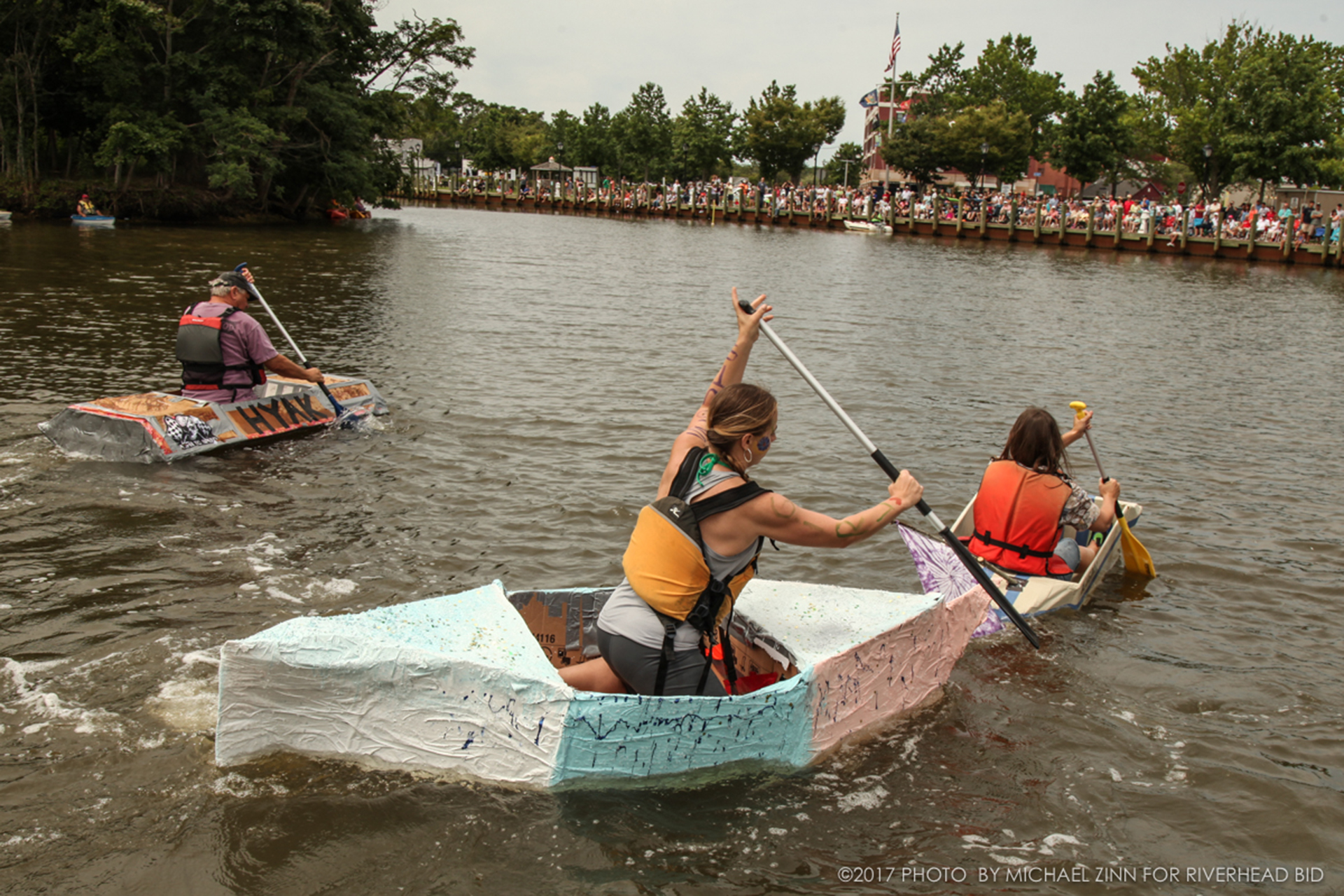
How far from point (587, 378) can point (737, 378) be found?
29.3ft

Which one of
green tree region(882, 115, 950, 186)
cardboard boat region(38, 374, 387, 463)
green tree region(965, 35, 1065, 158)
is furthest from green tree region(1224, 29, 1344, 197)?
cardboard boat region(38, 374, 387, 463)

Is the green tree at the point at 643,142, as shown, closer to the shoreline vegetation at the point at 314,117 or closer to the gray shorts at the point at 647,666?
the shoreline vegetation at the point at 314,117

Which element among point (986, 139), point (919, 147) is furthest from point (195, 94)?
point (986, 139)

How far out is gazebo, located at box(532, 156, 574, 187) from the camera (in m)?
96.7

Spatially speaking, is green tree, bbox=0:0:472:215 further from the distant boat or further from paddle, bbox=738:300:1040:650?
paddle, bbox=738:300:1040:650

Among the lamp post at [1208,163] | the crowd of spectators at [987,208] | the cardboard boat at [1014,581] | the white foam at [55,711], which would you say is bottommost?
the white foam at [55,711]

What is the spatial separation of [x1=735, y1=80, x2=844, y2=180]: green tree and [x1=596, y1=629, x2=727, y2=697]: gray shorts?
3356 inches

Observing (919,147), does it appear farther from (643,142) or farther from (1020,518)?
(1020,518)

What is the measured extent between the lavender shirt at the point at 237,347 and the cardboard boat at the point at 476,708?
5.71 metres

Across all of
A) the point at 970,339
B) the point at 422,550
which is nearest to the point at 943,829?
the point at 422,550

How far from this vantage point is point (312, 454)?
32.1ft

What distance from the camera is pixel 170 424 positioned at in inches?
356

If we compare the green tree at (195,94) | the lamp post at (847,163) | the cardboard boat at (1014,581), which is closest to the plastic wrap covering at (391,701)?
the cardboard boat at (1014,581)

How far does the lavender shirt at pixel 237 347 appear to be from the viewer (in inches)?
370
